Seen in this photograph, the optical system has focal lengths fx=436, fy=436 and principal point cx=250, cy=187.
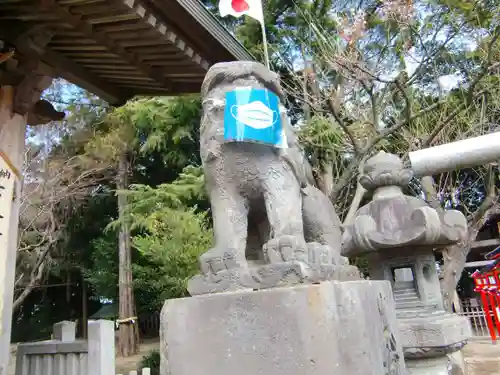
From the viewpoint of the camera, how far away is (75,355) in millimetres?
3404

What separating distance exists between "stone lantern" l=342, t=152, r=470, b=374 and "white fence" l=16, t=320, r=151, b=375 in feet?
6.48

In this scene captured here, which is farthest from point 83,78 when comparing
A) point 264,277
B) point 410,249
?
point 410,249

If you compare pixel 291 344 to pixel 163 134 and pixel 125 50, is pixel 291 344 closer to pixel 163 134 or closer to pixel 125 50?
pixel 125 50

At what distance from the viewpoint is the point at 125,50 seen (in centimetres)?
322

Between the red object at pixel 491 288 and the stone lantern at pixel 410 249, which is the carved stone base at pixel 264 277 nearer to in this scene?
the stone lantern at pixel 410 249

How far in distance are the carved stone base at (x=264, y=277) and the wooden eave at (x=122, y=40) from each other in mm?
1692

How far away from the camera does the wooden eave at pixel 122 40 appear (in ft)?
8.79

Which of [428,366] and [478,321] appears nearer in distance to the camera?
[428,366]

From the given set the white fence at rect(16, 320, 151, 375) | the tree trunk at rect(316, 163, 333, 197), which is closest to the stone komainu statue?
the white fence at rect(16, 320, 151, 375)

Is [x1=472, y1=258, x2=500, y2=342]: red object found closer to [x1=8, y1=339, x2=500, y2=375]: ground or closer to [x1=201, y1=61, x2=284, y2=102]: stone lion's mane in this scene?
[x1=8, y1=339, x2=500, y2=375]: ground

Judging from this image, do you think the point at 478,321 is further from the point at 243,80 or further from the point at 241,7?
the point at 243,80

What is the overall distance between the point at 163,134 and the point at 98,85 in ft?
21.5

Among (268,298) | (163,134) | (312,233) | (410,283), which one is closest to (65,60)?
(312,233)

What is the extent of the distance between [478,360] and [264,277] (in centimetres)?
856
